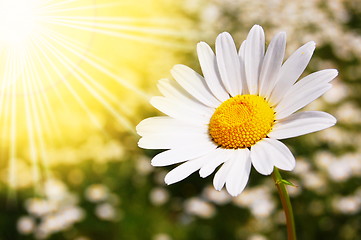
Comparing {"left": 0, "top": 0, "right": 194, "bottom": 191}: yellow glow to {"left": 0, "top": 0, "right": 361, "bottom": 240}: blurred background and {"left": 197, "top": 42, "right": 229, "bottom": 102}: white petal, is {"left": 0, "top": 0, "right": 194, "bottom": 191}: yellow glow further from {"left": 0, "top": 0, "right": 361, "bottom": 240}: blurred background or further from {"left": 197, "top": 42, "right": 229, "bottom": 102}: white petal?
{"left": 197, "top": 42, "right": 229, "bottom": 102}: white petal

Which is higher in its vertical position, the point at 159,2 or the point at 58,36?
the point at 159,2

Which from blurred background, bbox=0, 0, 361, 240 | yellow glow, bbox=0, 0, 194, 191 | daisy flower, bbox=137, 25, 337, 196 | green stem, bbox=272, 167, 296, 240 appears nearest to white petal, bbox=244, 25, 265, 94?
daisy flower, bbox=137, 25, 337, 196

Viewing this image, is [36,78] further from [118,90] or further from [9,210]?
[9,210]

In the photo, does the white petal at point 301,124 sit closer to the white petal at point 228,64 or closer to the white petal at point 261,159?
A: the white petal at point 261,159

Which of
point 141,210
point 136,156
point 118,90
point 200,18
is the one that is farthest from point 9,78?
point 200,18

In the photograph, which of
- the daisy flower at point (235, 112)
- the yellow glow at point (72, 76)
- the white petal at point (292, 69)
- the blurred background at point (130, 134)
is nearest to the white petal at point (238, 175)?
the daisy flower at point (235, 112)

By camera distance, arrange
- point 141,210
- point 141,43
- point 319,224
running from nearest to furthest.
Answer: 1. point 319,224
2. point 141,210
3. point 141,43

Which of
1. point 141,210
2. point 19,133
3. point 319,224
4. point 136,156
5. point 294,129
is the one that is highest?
point 19,133
